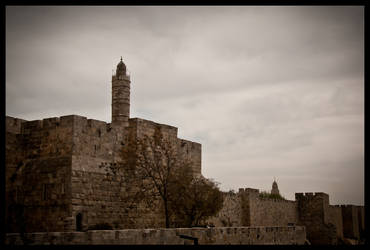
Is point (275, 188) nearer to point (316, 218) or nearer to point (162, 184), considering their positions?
point (316, 218)

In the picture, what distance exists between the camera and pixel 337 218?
123 ft

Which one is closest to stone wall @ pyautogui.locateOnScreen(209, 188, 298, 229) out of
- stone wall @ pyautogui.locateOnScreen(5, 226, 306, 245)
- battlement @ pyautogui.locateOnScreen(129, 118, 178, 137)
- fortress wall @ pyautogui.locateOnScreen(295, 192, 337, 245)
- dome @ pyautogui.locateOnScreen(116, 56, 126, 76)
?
fortress wall @ pyautogui.locateOnScreen(295, 192, 337, 245)

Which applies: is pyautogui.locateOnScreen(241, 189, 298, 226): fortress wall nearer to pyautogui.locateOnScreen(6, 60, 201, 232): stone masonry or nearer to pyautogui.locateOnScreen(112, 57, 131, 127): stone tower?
pyautogui.locateOnScreen(112, 57, 131, 127): stone tower

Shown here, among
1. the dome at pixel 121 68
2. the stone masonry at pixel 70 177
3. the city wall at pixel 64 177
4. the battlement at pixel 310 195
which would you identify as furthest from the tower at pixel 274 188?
the city wall at pixel 64 177

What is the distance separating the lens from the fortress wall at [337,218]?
3520cm

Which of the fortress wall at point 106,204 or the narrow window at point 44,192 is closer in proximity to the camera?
the fortress wall at point 106,204

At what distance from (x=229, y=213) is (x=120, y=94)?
8.51m

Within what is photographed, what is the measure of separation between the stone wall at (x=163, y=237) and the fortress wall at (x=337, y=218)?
63.5ft

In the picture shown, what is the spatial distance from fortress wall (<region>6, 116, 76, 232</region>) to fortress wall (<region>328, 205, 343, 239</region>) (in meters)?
24.6

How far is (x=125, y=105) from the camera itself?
21359mm

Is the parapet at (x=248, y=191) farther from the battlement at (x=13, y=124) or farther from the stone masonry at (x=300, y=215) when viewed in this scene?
the battlement at (x=13, y=124)

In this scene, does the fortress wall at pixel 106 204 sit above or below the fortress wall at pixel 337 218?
above
